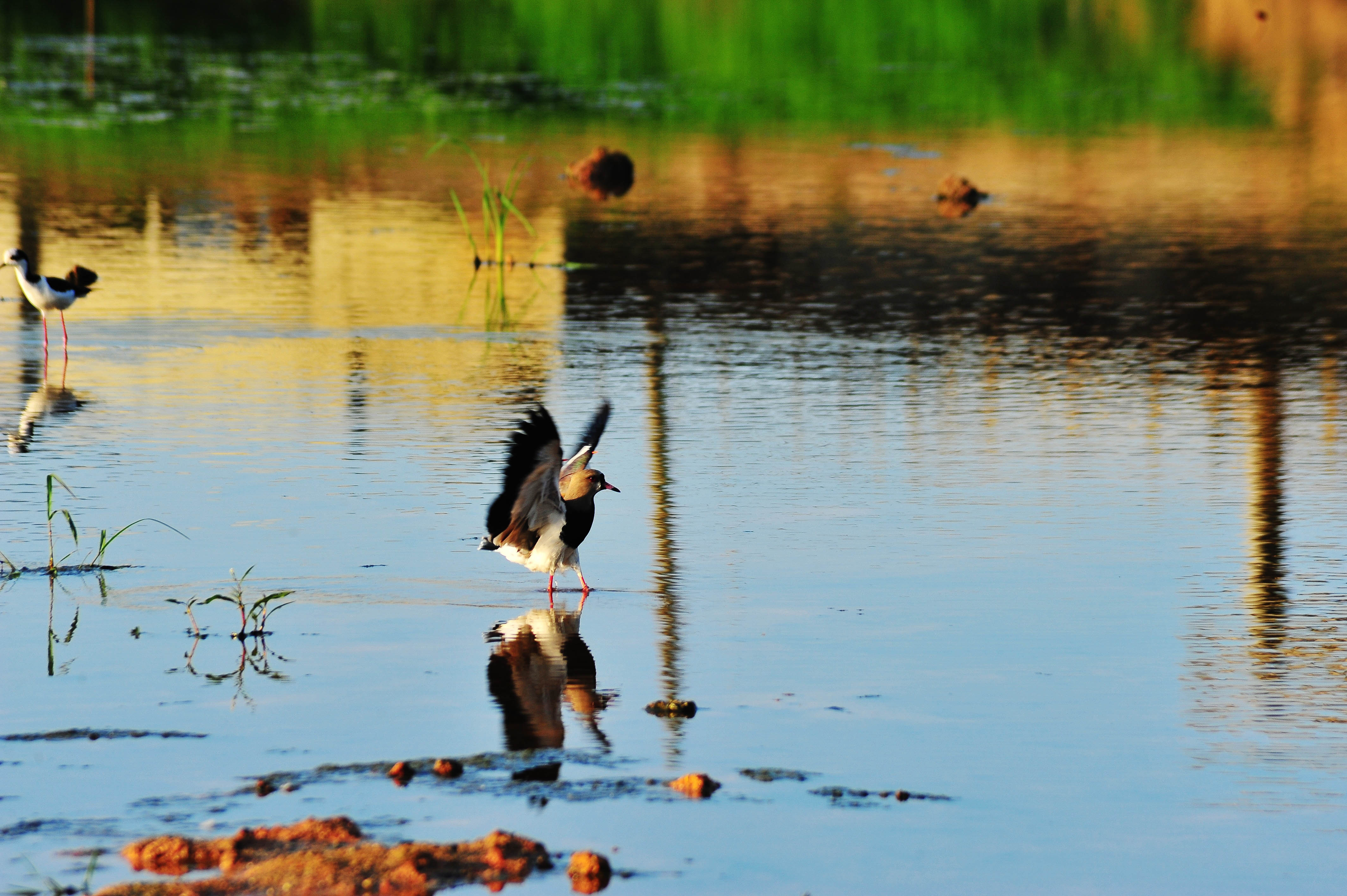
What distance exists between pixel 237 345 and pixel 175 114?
2186 centimetres

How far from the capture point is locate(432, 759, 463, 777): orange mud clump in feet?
22.8

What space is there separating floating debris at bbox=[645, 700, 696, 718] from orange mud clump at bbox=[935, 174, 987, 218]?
19.3m

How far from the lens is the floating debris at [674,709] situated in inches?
305

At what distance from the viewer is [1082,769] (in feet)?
23.8

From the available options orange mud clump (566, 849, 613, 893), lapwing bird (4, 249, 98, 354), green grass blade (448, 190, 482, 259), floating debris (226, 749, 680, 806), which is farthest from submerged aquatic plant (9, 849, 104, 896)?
green grass blade (448, 190, 482, 259)

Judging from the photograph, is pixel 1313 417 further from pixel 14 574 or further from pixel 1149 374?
pixel 14 574

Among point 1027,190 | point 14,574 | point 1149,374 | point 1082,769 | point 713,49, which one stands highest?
point 713,49

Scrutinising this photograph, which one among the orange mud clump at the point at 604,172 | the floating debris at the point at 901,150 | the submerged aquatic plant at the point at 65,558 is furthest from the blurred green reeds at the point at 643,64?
the submerged aquatic plant at the point at 65,558

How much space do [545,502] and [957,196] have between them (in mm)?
18494

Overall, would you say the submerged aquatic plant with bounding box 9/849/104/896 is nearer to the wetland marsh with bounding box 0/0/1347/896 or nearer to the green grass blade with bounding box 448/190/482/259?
the wetland marsh with bounding box 0/0/1347/896

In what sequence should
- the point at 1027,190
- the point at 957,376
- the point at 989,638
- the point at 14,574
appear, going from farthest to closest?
1. the point at 1027,190
2. the point at 957,376
3. the point at 14,574
4. the point at 989,638

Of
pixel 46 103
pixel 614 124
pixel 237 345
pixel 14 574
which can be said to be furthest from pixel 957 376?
pixel 46 103

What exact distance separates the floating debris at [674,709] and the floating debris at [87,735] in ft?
5.41

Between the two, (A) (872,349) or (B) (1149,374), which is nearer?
(B) (1149,374)
